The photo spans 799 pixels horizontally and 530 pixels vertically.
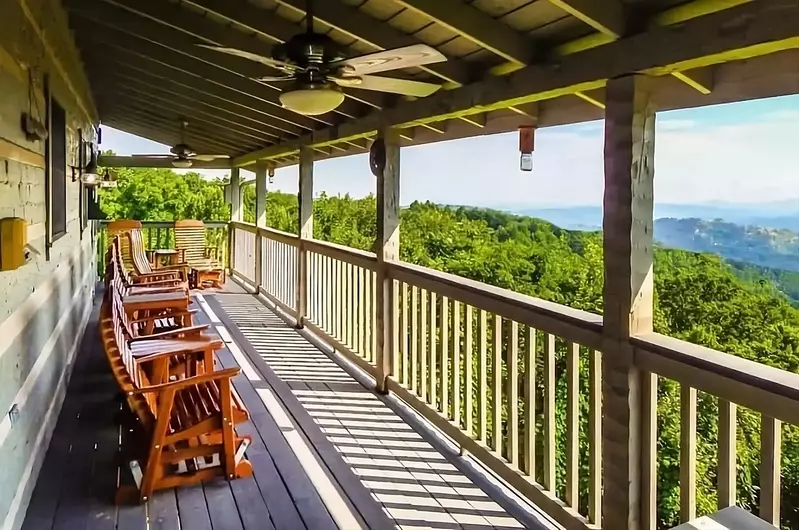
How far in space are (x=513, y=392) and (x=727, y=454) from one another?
1306 millimetres

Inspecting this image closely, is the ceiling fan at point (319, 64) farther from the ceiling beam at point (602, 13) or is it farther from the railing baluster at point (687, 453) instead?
the railing baluster at point (687, 453)

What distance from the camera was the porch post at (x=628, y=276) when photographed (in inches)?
99.2

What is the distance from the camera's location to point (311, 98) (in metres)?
2.88

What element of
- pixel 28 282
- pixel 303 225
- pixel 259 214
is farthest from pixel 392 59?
pixel 259 214

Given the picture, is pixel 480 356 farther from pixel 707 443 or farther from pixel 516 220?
pixel 516 220

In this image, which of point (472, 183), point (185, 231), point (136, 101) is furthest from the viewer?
point (472, 183)

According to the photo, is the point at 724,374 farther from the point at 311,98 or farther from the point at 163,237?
the point at 163,237

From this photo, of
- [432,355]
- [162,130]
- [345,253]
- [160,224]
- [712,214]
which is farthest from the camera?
[712,214]

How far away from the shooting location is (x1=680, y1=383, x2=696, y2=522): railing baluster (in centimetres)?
239

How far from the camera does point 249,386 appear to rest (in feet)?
16.8

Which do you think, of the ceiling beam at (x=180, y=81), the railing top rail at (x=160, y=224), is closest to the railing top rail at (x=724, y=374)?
the ceiling beam at (x=180, y=81)

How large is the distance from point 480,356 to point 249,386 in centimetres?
206

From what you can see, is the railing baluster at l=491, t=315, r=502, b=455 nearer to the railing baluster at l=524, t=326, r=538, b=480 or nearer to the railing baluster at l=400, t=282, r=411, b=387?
the railing baluster at l=524, t=326, r=538, b=480

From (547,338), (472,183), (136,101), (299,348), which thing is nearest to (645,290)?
(547,338)
